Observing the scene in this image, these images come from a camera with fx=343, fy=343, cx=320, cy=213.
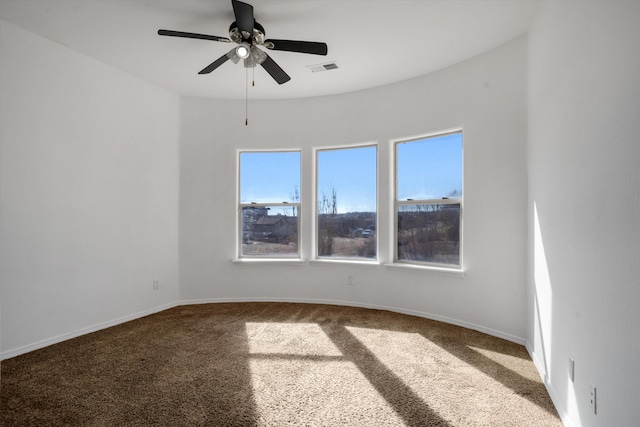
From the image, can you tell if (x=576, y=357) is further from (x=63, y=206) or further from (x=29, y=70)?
(x=29, y=70)

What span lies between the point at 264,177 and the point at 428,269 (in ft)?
8.32

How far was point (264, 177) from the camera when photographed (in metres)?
4.90

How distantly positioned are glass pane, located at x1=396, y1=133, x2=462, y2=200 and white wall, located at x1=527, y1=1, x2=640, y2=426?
1.27 m

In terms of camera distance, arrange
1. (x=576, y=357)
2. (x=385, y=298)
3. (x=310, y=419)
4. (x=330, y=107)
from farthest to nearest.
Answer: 1. (x=330, y=107)
2. (x=385, y=298)
3. (x=310, y=419)
4. (x=576, y=357)

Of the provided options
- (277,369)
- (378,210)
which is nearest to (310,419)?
(277,369)

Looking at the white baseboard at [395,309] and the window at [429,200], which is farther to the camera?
the window at [429,200]

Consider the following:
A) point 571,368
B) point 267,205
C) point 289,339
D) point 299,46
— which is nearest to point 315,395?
point 289,339

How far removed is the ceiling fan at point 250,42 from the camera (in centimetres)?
249

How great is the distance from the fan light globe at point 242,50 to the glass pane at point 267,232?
2371 mm

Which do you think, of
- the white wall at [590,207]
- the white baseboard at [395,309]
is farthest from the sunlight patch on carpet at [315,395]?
the white baseboard at [395,309]

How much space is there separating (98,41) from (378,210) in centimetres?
343

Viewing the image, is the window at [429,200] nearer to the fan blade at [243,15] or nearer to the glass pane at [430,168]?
the glass pane at [430,168]

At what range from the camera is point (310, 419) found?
2018mm

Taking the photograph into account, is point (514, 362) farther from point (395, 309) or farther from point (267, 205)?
point (267, 205)
